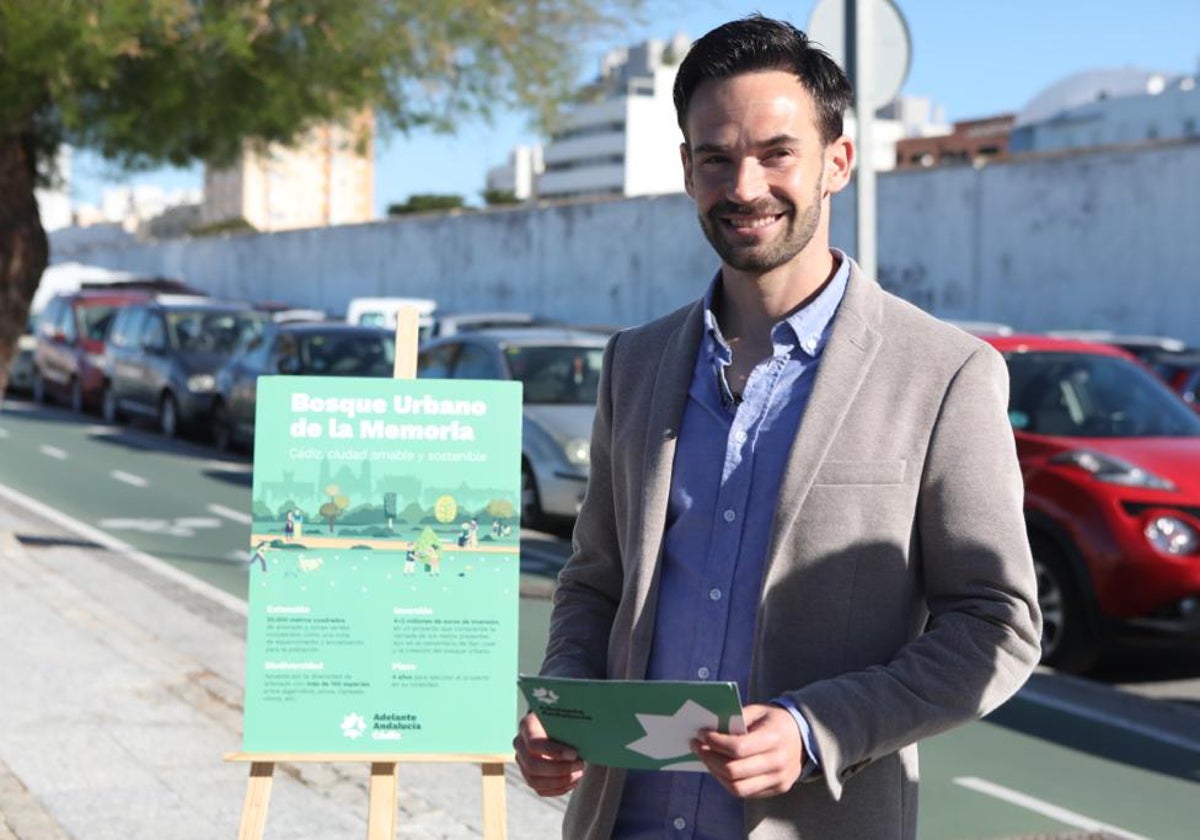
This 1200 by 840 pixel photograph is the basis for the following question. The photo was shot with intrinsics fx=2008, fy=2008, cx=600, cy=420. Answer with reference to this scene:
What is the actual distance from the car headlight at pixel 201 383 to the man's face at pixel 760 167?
74.6 ft

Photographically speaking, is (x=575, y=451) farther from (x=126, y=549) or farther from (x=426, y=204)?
(x=426, y=204)

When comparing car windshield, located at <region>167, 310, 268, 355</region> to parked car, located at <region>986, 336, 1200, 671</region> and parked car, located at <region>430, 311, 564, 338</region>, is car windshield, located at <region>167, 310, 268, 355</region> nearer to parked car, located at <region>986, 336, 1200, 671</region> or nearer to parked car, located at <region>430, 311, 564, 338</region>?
parked car, located at <region>430, 311, 564, 338</region>

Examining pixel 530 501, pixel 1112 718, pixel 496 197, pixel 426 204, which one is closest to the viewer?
pixel 1112 718

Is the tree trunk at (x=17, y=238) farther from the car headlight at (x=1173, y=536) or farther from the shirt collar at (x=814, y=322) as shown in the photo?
the shirt collar at (x=814, y=322)

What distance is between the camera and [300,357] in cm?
2138

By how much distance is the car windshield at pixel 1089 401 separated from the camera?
415 inches

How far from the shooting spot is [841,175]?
284 centimetres

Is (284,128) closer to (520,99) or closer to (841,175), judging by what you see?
(520,99)

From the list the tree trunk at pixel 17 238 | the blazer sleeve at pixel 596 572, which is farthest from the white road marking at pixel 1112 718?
the tree trunk at pixel 17 238

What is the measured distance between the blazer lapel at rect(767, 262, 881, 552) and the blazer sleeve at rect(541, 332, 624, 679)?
43 cm

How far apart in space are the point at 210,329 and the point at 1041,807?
21.2 m

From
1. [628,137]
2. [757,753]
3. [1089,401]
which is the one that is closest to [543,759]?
[757,753]

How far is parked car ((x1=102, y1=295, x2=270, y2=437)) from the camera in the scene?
82.8ft

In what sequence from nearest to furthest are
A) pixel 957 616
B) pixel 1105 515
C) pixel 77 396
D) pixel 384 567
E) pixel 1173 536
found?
pixel 957 616, pixel 384 567, pixel 1173 536, pixel 1105 515, pixel 77 396
